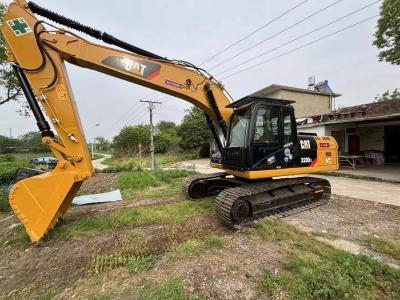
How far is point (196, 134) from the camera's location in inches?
1257

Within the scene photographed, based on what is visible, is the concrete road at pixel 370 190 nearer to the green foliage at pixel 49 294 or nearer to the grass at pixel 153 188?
the grass at pixel 153 188

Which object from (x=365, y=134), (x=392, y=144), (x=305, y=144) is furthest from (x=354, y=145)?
(x=305, y=144)

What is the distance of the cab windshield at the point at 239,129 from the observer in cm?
505

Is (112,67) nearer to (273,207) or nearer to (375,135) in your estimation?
(273,207)

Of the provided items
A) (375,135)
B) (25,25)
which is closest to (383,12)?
(375,135)

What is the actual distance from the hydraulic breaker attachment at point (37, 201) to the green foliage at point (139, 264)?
5.26 ft

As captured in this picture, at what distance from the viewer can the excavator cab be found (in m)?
4.86

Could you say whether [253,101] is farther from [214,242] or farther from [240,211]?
[214,242]

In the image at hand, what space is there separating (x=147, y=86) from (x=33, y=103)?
1980 mm

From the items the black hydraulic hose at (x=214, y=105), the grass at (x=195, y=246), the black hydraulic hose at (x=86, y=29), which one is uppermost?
the black hydraulic hose at (x=86, y=29)

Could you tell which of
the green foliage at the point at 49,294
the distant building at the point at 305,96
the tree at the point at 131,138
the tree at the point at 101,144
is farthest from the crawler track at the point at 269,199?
the tree at the point at 101,144

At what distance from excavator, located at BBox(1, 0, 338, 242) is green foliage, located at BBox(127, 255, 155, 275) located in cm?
160

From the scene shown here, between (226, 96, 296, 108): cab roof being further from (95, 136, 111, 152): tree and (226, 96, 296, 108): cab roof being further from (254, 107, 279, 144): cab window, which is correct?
(95, 136, 111, 152): tree

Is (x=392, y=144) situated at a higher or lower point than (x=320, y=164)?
higher
